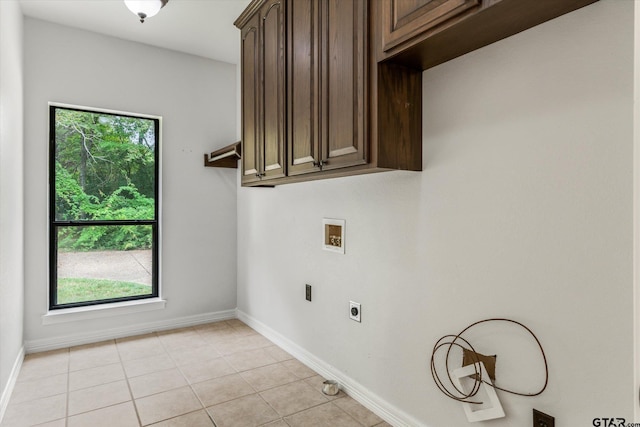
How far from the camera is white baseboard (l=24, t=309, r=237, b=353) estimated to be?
3064mm

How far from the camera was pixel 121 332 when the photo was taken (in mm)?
3404

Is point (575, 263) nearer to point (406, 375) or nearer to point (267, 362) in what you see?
point (406, 375)

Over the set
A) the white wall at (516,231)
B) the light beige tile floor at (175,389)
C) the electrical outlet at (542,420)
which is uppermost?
the white wall at (516,231)

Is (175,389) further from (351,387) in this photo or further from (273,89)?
(273,89)

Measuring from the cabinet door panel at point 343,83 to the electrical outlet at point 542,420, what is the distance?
120 centimetres

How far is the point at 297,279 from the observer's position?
2.91 meters

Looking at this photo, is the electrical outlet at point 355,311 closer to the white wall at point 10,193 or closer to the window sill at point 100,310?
the white wall at point 10,193

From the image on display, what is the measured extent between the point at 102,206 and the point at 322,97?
2503 mm

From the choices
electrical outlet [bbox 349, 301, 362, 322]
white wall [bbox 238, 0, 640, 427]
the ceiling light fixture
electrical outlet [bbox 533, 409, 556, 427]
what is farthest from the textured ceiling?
electrical outlet [bbox 533, 409, 556, 427]

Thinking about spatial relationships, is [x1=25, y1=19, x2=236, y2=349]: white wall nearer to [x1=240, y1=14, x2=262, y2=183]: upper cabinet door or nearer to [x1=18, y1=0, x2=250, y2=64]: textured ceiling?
[x1=18, y1=0, x2=250, y2=64]: textured ceiling

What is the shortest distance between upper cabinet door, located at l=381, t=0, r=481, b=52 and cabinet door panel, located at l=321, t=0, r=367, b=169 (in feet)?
0.48

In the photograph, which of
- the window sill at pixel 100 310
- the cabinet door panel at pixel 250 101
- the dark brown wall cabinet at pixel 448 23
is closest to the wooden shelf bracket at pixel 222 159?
the cabinet door panel at pixel 250 101

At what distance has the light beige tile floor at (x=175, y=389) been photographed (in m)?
2.08

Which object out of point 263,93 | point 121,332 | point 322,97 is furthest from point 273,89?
point 121,332
